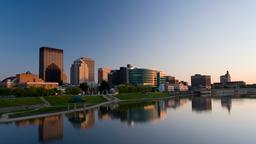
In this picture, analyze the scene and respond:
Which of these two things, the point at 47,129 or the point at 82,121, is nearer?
the point at 47,129

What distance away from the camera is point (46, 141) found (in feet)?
146

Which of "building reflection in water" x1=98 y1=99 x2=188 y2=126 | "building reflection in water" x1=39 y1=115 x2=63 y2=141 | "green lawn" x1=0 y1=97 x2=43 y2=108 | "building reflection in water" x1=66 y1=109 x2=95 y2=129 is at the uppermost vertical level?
"green lawn" x1=0 y1=97 x2=43 y2=108

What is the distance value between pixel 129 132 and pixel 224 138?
59.3 ft

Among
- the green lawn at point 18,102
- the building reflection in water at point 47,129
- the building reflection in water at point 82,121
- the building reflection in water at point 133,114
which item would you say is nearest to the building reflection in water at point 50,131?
the building reflection in water at point 47,129

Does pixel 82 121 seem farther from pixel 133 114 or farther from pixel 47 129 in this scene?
pixel 133 114

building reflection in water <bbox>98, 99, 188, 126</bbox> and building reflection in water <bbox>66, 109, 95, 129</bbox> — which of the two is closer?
building reflection in water <bbox>66, 109, 95, 129</bbox>

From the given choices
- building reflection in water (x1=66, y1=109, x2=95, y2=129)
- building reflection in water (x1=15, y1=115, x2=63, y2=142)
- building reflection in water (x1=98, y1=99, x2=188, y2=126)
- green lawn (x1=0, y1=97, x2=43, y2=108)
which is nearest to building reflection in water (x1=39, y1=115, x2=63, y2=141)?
building reflection in water (x1=15, y1=115, x2=63, y2=142)

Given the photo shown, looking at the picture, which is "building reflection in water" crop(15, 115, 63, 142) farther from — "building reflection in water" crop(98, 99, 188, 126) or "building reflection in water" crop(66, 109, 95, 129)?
"building reflection in water" crop(98, 99, 188, 126)

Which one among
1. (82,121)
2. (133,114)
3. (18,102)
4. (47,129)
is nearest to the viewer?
(47,129)

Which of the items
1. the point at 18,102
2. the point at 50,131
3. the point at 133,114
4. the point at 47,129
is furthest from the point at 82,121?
the point at 18,102

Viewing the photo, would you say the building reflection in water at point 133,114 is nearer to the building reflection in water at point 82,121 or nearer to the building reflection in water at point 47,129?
the building reflection in water at point 82,121

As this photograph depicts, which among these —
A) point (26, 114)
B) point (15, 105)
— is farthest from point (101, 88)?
point (26, 114)

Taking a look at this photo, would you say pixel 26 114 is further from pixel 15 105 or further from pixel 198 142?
pixel 198 142

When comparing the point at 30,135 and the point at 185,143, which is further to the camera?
the point at 30,135
